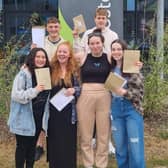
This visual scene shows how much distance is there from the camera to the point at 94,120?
614 centimetres

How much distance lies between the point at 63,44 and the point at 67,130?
978 millimetres

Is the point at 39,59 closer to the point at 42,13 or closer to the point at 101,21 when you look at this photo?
the point at 101,21

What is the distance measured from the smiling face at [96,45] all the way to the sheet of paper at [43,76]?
592 millimetres

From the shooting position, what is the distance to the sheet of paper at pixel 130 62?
5633 mm

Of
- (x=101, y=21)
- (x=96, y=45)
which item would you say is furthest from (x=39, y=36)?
(x=96, y=45)

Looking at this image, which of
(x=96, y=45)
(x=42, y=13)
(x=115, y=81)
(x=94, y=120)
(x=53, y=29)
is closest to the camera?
(x=115, y=81)

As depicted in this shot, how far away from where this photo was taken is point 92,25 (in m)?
8.03

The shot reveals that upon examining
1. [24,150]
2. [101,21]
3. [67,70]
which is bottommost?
[24,150]

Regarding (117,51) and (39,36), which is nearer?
(117,51)

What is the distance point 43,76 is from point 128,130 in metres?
1.10

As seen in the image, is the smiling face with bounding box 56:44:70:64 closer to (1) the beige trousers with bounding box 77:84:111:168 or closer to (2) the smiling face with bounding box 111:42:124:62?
(1) the beige trousers with bounding box 77:84:111:168

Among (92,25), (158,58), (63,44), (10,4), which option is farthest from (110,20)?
(10,4)

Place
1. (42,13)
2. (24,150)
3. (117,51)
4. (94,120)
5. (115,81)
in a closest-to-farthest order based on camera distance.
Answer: (115,81)
(117,51)
(24,150)
(94,120)
(42,13)

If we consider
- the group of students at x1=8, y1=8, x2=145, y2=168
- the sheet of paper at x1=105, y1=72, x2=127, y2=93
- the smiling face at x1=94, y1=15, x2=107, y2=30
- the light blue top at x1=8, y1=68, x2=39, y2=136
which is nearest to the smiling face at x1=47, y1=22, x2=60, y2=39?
the group of students at x1=8, y1=8, x2=145, y2=168
